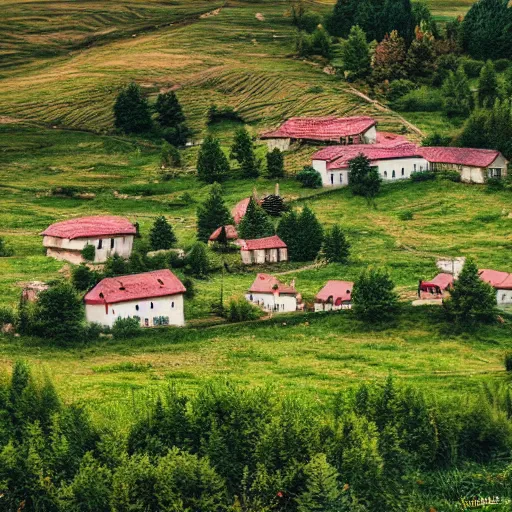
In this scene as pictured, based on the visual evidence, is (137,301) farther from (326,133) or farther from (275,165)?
(326,133)

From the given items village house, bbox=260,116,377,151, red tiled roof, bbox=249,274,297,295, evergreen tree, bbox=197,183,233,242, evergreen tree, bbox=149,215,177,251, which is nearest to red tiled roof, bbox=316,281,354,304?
red tiled roof, bbox=249,274,297,295

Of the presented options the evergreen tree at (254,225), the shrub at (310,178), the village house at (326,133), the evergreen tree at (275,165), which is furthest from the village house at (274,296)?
the village house at (326,133)

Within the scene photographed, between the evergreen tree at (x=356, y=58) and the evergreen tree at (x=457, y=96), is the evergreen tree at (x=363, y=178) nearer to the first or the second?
the evergreen tree at (x=457, y=96)

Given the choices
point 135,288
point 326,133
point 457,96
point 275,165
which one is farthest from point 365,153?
point 135,288

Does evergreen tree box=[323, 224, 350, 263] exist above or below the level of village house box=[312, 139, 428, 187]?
below

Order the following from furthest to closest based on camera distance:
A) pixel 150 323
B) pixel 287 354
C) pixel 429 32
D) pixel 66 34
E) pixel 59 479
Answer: pixel 66 34
pixel 429 32
pixel 150 323
pixel 287 354
pixel 59 479

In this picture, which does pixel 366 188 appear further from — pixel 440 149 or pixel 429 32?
pixel 429 32

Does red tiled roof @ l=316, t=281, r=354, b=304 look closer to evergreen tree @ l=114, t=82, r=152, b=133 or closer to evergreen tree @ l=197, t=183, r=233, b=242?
evergreen tree @ l=197, t=183, r=233, b=242

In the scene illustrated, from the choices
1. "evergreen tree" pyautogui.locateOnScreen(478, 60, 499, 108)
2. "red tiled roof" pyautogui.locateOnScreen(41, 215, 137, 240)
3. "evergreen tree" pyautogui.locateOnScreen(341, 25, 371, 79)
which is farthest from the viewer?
"evergreen tree" pyautogui.locateOnScreen(341, 25, 371, 79)

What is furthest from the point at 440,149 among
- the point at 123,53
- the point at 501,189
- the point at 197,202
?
the point at 123,53
